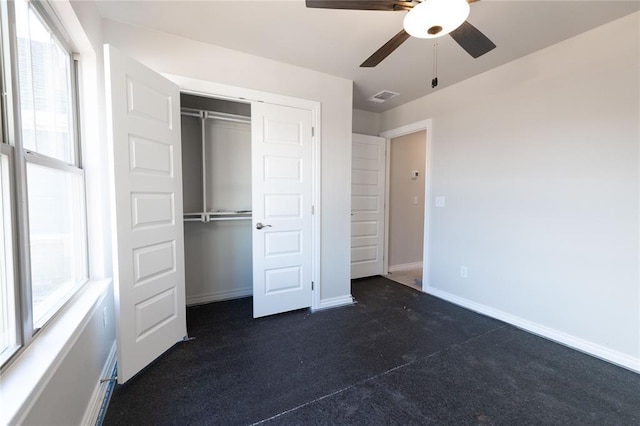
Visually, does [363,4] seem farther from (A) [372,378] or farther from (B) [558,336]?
(B) [558,336]

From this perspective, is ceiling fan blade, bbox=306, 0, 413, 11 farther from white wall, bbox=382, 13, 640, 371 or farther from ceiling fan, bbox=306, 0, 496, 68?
white wall, bbox=382, 13, 640, 371

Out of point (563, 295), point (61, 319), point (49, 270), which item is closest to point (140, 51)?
point (49, 270)

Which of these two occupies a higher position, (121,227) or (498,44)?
(498,44)

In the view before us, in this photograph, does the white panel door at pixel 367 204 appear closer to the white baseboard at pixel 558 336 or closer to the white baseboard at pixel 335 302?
the white baseboard at pixel 335 302

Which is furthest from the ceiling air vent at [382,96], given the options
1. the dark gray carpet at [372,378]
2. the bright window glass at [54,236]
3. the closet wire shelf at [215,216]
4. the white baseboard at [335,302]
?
the bright window glass at [54,236]

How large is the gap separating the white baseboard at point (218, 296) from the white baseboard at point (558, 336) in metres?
2.54

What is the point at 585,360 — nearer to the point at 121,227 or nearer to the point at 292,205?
the point at 292,205

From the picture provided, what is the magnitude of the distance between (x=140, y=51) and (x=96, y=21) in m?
0.30

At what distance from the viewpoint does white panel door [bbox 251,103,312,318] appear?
262 centimetres

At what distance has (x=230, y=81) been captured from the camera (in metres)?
2.46

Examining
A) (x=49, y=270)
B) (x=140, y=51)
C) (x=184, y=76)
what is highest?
(x=140, y=51)

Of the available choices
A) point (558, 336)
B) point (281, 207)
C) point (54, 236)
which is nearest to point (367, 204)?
point (281, 207)

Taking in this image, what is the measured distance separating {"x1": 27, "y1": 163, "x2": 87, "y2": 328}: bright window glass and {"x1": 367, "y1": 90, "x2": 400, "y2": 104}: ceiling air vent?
126 inches

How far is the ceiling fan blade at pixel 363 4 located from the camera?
1358mm
